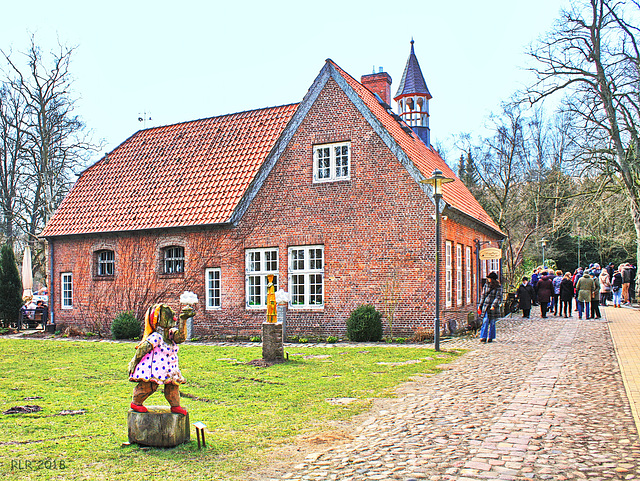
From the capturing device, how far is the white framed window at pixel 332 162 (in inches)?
728

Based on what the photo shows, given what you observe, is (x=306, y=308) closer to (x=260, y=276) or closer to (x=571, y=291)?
(x=260, y=276)

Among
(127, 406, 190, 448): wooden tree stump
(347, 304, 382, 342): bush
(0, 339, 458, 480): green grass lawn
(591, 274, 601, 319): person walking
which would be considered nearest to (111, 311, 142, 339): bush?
(0, 339, 458, 480): green grass lawn

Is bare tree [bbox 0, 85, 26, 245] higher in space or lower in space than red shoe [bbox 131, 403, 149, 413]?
higher

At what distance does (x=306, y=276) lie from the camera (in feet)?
61.0

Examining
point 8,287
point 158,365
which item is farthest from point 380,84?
point 158,365

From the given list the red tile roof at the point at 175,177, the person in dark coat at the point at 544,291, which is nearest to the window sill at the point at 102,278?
the red tile roof at the point at 175,177

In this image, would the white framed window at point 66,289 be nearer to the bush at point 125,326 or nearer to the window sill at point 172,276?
the bush at point 125,326

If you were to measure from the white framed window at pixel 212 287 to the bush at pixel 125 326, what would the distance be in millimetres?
2399

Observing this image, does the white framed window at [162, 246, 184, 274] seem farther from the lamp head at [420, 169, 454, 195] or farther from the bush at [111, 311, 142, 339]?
the lamp head at [420, 169, 454, 195]

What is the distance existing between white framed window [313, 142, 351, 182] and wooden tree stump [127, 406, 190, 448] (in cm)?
1285

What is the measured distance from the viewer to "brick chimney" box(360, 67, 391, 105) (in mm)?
25344

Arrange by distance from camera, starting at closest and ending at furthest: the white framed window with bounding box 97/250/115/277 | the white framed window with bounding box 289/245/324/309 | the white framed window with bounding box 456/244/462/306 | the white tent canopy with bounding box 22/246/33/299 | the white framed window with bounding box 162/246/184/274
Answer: the white framed window with bounding box 289/245/324/309
the white framed window with bounding box 456/244/462/306
the white framed window with bounding box 162/246/184/274
the white framed window with bounding box 97/250/115/277
the white tent canopy with bounding box 22/246/33/299

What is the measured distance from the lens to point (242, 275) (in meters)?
19.2

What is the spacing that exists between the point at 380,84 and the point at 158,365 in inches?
835
